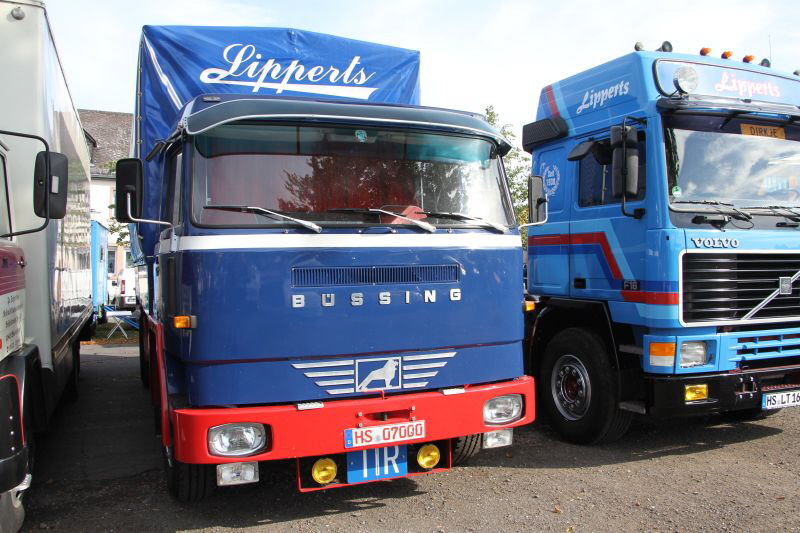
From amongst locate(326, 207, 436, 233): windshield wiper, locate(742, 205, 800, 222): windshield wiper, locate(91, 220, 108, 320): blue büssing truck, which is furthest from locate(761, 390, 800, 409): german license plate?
locate(91, 220, 108, 320): blue büssing truck

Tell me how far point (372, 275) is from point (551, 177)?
10.4 ft

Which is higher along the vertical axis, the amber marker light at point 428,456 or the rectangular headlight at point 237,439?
the rectangular headlight at point 237,439

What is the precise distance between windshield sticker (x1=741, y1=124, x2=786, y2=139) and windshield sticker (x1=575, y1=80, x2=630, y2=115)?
39.9 inches

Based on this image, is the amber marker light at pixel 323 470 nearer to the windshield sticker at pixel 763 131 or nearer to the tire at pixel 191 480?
the tire at pixel 191 480

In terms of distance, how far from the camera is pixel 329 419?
3.73 meters

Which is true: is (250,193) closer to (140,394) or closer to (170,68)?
(170,68)

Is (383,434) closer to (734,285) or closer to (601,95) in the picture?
(734,285)

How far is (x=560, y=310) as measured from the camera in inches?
243

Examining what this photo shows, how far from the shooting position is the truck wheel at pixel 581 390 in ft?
17.7

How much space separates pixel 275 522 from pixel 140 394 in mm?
5102

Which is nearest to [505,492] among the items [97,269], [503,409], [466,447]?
[466,447]

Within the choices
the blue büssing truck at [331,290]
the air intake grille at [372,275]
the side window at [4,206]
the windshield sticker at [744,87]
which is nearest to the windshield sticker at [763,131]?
the windshield sticker at [744,87]

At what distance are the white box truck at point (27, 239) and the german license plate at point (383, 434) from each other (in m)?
1.72

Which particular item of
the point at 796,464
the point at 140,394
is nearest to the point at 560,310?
the point at 796,464
